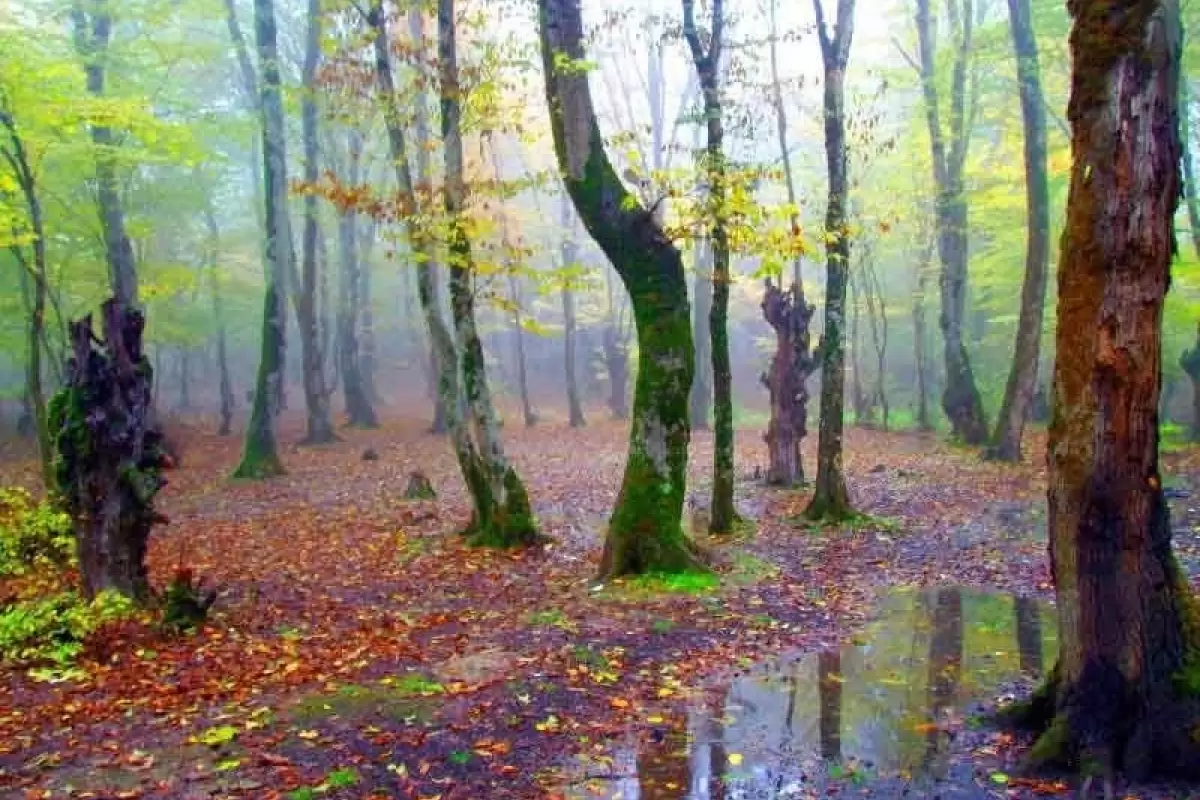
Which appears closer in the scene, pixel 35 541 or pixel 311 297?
pixel 35 541

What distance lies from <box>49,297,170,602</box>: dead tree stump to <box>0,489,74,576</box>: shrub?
2.96 meters

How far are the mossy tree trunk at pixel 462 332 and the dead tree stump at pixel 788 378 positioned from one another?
6334 mm

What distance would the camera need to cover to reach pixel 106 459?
324 inches

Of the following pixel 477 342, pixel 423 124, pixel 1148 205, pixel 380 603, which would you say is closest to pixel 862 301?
pixel 423 124

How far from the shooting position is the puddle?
5.08 m

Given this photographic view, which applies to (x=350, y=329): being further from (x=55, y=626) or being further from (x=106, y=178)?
(x=55, y=626)

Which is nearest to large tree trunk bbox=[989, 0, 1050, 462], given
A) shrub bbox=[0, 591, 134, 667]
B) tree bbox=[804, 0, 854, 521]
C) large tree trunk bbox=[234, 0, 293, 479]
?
tree bbox=[804, 0, 854, 521]

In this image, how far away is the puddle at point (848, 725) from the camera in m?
5.08

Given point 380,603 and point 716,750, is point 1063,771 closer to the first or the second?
point 716,750

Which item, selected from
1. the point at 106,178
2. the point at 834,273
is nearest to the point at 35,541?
the point at 834,273

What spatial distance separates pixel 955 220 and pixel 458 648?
19112 millimetres

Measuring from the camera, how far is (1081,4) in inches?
187

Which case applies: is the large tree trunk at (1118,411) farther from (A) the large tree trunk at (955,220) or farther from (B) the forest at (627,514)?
(A) the large tree trunk at (955,220)

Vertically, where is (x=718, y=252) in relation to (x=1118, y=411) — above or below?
above
